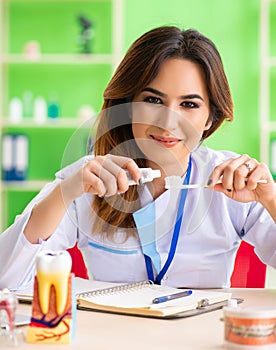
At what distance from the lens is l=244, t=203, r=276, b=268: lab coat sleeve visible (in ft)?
6.35

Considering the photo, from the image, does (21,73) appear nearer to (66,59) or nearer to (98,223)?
(66,59)

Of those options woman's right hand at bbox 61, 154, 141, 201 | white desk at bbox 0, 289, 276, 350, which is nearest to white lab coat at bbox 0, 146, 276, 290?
woman's right hand at bbox 61, 154, 141, 201

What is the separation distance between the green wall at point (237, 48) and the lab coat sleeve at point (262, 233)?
2.83 m

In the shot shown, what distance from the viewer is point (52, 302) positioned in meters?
1.23

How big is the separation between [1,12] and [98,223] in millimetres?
3179

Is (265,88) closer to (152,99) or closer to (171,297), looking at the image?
(152,99)

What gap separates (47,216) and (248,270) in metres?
0.65

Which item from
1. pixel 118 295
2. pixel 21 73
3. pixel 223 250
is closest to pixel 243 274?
pixel 223 250

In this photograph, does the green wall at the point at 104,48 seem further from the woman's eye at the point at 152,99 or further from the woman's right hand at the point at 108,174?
the woman's right hand at the point at 108,174

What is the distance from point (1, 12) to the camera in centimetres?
481

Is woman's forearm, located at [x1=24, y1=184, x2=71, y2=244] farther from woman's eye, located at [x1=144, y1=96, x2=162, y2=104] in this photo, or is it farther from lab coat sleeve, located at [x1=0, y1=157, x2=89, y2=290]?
woman's eye, located at [x1=144, y1=96, x2=162, y2=104]

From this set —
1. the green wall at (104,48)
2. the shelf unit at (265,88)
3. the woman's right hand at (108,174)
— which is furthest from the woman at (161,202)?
the green wall at (104,48)

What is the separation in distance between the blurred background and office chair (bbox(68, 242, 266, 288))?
2.59 metres

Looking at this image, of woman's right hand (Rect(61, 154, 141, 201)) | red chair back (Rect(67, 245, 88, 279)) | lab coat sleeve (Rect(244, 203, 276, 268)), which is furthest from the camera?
red chair back (Rect(67, 245, 88, 279))
